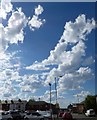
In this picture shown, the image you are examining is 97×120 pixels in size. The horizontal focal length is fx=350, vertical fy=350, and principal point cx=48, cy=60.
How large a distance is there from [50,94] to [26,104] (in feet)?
328

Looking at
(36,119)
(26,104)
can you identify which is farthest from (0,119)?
(26,104)

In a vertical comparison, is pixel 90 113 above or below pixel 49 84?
below

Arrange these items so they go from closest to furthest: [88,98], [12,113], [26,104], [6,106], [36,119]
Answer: [36,119] → [12,113] → [88,98] → [6,106] → [26,104]

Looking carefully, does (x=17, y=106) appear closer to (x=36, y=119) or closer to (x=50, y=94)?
(x=50, y=94)

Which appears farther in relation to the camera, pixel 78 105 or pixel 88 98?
pixel 78 105

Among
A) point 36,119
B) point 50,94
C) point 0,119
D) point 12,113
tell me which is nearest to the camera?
point 0,119

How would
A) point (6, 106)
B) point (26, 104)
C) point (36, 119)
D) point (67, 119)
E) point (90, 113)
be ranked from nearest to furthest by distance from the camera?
point (67, 119)
point (36, 119)
point (90, 113)
point (6, 106)
point (26, 104)

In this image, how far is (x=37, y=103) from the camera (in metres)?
164

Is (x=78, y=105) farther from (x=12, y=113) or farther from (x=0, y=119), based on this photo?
(x=0, y=119)

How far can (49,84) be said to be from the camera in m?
66.6

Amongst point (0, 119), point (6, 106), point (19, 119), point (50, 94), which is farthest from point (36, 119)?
point (6, 106)

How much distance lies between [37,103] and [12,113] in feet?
364

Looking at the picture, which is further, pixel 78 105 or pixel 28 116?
pixel 78 105

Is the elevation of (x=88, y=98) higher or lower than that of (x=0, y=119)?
higher
